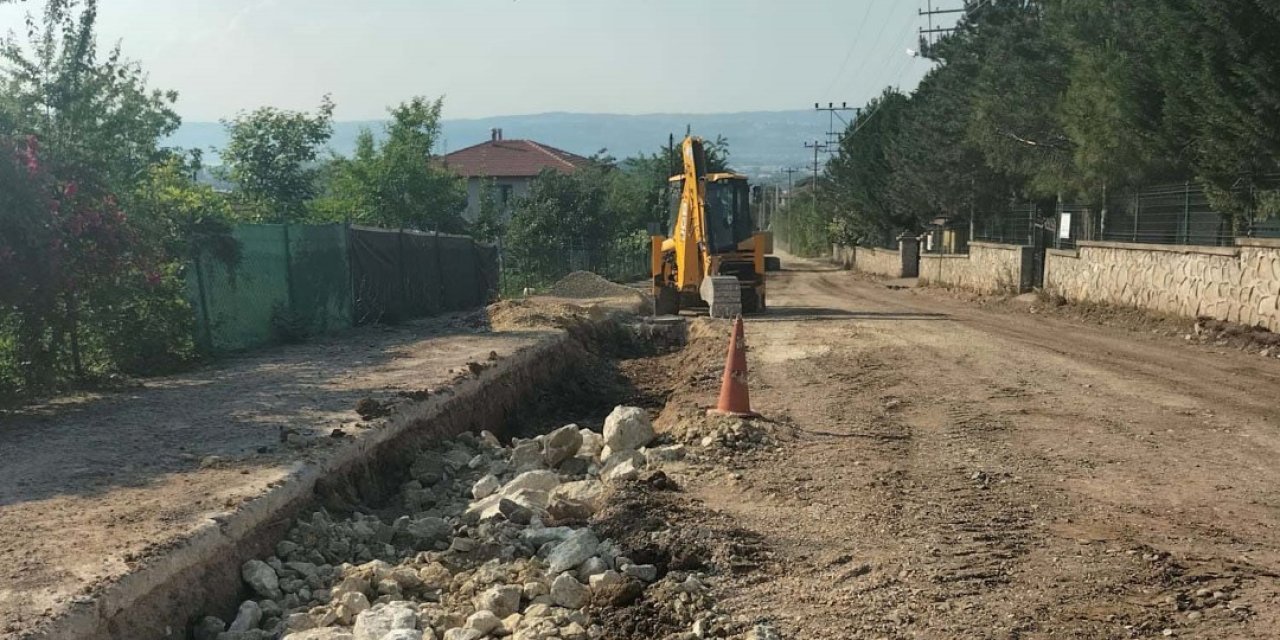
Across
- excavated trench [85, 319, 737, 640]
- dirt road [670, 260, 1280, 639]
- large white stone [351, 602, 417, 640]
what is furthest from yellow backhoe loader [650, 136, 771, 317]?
large white stone [351, 602, 417, 640]

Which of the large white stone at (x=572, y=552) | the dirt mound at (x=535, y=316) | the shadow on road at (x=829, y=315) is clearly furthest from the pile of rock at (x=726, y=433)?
the shadow on road at (x=829, y=315)

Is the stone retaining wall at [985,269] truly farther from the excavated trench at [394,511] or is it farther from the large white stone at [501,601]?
the large white stone at [501,601]

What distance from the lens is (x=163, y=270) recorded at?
12.2 m

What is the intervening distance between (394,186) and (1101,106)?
22279 millimetres

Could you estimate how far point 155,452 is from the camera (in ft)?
25.0

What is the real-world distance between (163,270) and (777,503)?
28.9 feet

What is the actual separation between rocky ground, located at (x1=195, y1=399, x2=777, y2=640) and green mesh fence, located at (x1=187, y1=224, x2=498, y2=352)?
6.86m

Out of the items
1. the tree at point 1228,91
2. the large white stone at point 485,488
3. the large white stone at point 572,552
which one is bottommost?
the large white stone at point 485,488

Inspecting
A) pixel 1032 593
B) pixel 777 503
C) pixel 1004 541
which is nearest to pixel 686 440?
pixel 777 503

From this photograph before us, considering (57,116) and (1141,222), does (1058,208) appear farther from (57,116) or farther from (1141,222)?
(57,116)

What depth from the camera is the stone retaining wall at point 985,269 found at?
25.2 m

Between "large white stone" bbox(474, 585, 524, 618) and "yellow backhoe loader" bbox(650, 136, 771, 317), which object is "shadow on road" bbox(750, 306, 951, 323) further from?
"large white stone" bbox(474, 585, 524, 618)

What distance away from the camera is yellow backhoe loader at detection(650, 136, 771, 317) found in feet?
61.8

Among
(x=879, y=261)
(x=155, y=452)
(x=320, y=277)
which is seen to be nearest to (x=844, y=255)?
(x=879, y=261)
